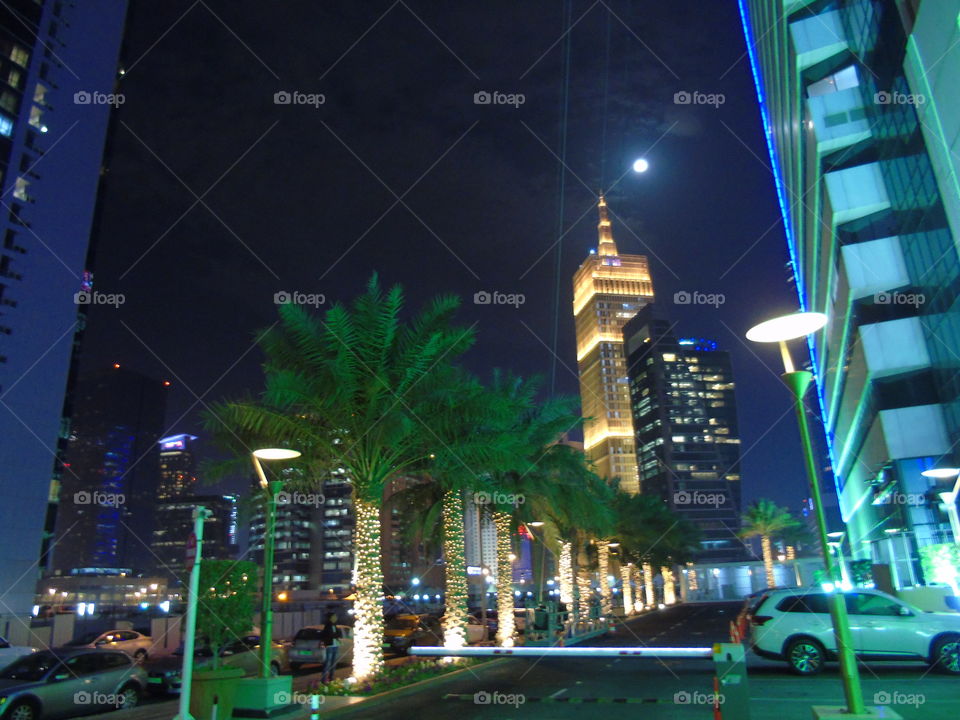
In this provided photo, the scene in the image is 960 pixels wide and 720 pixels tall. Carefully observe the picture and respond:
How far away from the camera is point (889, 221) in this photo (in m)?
34.2

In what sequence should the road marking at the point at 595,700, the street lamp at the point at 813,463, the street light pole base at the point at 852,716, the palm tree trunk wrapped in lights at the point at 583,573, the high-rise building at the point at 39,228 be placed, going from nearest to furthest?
the street light pole base at the point at 852,716, the street lamp at the point at 813,463, the road marking at the point at 595,700, the palm tree trunk wrapped in lights at the point at 583,573, the high-rise building at the point at 39,228

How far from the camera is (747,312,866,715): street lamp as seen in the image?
580cm

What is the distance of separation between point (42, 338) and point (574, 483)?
172ft

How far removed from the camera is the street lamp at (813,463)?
5.80 m

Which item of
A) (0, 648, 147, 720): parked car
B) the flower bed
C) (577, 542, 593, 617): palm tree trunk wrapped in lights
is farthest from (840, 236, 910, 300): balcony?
(0, 648, 147, 720): parked car

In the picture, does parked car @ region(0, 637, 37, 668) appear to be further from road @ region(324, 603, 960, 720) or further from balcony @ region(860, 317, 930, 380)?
balcony @ region(860, 317, 930, 380)

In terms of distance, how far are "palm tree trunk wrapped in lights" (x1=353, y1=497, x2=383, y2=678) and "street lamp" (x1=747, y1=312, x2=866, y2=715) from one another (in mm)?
10301

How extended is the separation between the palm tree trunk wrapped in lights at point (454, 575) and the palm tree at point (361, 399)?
4.59 meters

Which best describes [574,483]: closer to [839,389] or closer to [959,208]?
[959,208]

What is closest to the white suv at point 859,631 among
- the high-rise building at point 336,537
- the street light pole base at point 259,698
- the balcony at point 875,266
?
the street light pole base at point 259,698

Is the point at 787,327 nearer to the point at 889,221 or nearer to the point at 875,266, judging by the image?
the point at 875,266

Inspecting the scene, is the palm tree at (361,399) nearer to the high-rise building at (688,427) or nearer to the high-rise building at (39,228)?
the high-rise building at (39,228)

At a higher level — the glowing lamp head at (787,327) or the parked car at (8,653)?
the glowing lamp head at (787,327)

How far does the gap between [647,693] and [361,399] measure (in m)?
8.35
